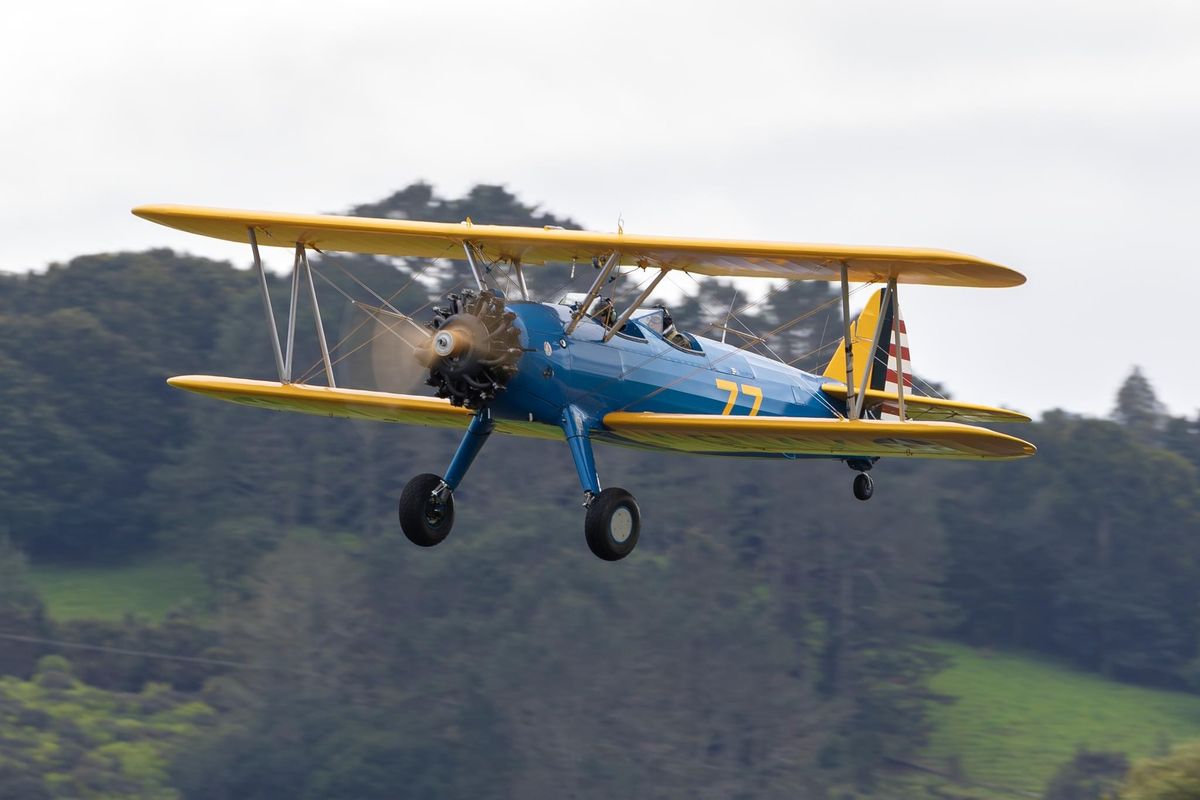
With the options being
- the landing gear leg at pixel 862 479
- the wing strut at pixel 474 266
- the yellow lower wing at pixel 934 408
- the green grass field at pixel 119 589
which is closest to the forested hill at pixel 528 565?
the green grass field at pixel 119 589

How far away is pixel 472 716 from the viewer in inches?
2416

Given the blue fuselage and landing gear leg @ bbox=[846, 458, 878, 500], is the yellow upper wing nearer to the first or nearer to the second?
the blue fuselage

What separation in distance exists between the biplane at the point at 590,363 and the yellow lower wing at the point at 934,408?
2.02 metres

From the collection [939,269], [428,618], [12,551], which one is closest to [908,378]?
[939,269]

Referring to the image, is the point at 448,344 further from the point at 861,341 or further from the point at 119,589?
the point at 119,589

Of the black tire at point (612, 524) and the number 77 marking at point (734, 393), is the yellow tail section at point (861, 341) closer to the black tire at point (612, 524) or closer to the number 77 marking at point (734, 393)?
the number 77 marking at point (734, 393)

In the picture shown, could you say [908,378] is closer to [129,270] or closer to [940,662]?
[940,662]

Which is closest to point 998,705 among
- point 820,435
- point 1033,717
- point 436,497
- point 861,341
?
point 1033,717

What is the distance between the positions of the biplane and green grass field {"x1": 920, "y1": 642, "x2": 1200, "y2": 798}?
45.7m

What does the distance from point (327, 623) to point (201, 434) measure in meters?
14.1

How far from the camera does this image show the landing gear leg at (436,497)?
13797mm

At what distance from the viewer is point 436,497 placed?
A: 13.9m

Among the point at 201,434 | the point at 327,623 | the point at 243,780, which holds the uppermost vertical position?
the point at 201,434

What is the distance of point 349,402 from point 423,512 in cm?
175
